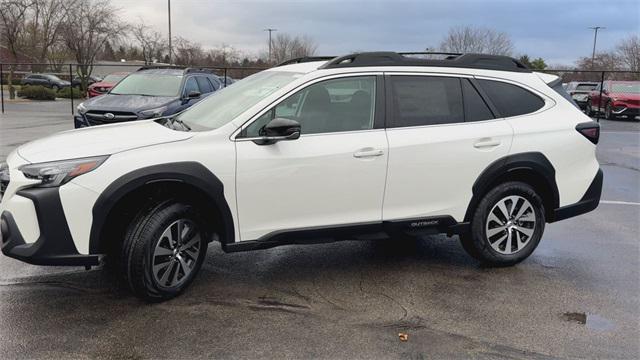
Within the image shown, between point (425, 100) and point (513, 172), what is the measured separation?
105cm

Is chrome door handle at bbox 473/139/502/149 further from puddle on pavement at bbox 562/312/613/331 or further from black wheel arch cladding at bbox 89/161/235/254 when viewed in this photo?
black wheel arch cladding at bbox 89/161/235/254

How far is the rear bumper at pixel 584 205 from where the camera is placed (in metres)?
5.00

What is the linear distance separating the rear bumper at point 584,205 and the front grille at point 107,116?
744cm

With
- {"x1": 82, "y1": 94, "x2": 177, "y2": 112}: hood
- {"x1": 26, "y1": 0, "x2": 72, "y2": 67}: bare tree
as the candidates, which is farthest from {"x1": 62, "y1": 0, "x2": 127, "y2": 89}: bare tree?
{"x1": 82, "y1": 94, "x2": 177, "y2": 112}: hood

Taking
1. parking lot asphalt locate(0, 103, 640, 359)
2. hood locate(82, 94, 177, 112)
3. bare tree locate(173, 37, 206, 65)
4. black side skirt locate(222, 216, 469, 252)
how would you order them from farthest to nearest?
bare tree locate(173, 37, 206, 65) < hood locate(82, 94, 177, 112) < black side skirt locate(222, 216, 469, 252) < parking lot asphalt locate(0, 103, 640, 359)

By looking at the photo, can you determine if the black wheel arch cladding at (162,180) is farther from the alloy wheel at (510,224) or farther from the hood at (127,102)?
the hood at (127,102)

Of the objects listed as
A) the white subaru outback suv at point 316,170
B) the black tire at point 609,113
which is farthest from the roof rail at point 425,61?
the black tire at point 609,113

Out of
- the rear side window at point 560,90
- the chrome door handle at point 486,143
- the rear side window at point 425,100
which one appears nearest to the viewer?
the rear side window at point 425,100

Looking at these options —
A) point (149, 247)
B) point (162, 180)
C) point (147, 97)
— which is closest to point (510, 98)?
point (162, 180)

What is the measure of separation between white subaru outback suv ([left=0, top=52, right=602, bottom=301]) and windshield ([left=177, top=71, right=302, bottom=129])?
0.02 metres

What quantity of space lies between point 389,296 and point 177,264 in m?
1.64

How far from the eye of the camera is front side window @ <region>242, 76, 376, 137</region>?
13.7ft

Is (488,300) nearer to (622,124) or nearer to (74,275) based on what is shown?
(74,275)

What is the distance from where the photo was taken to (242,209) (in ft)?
13.0
